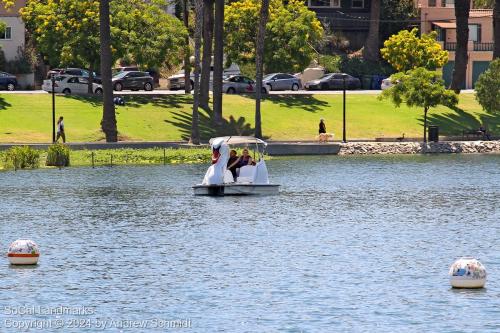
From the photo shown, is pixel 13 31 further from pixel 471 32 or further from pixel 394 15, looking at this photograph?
pixel 471 32

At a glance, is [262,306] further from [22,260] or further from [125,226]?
[125,226]

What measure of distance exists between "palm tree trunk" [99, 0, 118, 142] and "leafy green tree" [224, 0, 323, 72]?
2120 centimetres

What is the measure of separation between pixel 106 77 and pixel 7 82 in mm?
21466

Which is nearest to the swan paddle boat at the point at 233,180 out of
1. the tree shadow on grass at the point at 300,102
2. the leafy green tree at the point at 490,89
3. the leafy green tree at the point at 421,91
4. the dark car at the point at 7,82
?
the leafy green tree at the point at 421,91

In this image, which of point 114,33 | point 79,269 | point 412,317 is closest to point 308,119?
point 114,33

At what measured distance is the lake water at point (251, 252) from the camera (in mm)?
36938

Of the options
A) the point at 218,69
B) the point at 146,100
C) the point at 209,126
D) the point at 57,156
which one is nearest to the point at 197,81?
the point at 209,126

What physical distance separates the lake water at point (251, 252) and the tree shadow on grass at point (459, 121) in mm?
26650

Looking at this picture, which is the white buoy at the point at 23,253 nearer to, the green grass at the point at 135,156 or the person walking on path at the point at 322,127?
the green grass at the point at 135,156

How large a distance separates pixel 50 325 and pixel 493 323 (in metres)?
11.3

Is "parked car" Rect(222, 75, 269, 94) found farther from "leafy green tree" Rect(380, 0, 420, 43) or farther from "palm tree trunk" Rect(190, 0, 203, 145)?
"leafy green tree" Rect(380, 0, 420, 43)

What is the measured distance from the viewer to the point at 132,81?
112625 millimetres

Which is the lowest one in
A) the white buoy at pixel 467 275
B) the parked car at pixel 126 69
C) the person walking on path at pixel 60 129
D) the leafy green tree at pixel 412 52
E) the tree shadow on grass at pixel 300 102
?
the white buoy at pixel 467 275

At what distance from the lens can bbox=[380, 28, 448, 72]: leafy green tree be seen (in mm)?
122250
